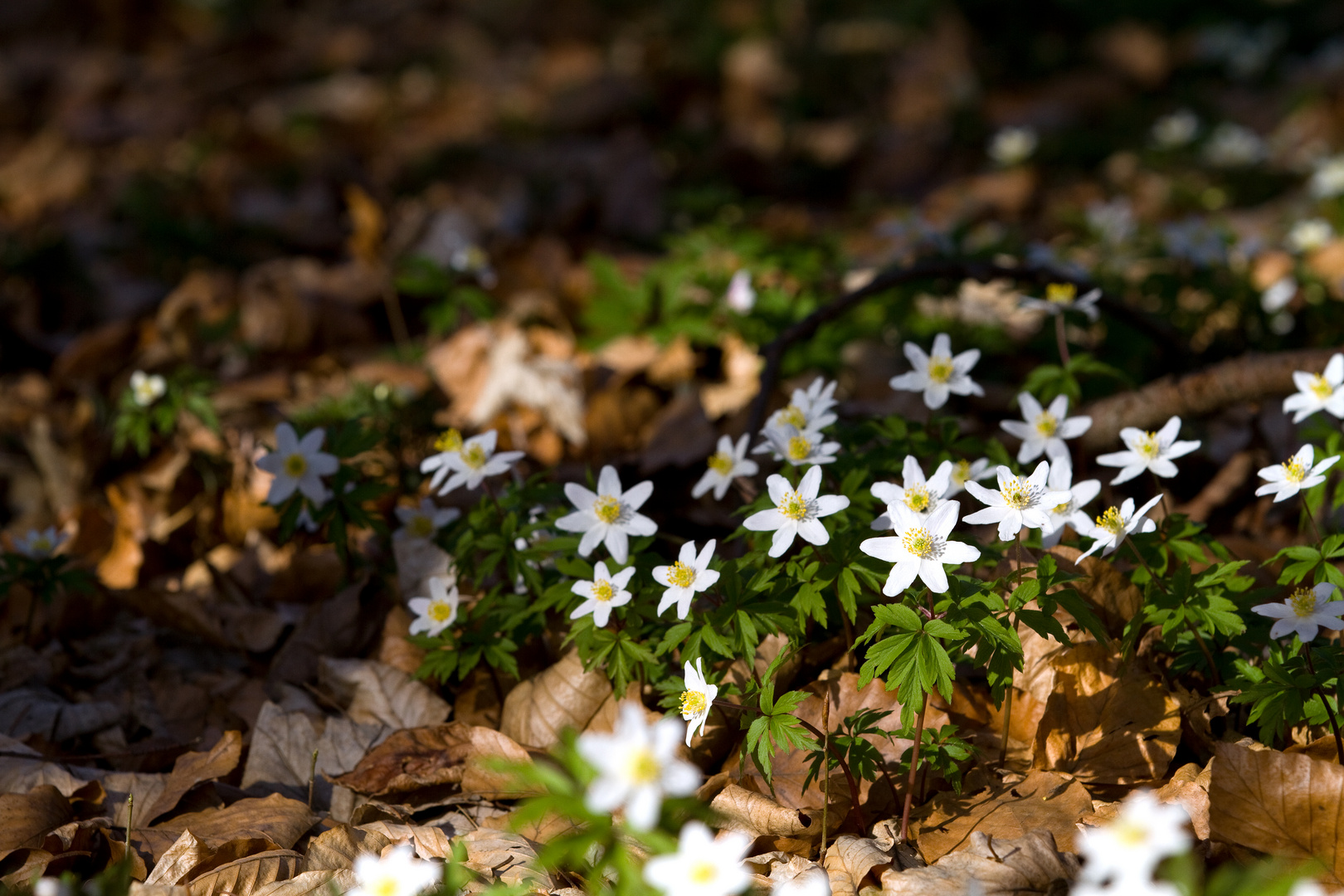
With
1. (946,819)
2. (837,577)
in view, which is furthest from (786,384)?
(946,819)

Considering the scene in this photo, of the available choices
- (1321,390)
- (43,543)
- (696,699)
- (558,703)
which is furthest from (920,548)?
(43,543)

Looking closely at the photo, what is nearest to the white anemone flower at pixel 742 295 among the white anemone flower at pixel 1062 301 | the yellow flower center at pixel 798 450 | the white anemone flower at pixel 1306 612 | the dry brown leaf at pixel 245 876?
the white anemone flower at pixel 1062 301

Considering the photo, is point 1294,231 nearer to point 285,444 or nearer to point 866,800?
point 866,800

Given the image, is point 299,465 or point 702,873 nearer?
point 702,873

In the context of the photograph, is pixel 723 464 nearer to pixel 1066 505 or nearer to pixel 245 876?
pixel 1066 505

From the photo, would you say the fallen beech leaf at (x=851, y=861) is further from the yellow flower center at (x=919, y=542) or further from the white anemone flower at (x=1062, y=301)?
the white anemone flower at (x=1062, y=301)

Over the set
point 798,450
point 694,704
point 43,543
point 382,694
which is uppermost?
point 798,450
